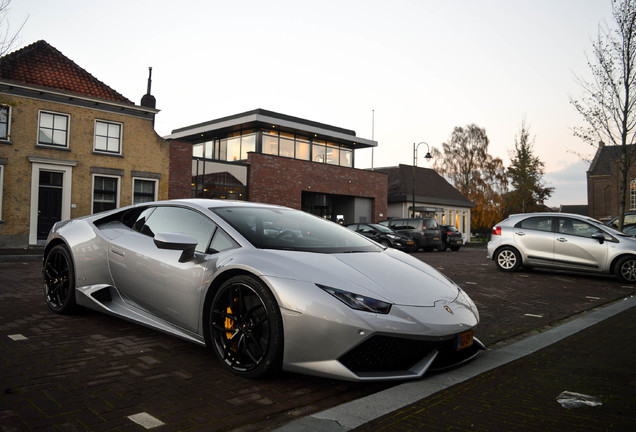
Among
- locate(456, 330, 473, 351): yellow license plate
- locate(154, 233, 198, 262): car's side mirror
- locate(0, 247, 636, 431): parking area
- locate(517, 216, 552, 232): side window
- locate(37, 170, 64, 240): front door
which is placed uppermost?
locate(37, 170, 64, 240): front door

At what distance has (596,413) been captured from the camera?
2570mm

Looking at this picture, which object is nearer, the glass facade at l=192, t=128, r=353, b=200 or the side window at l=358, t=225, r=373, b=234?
the side window at l=358, t=225, r=373, b=234

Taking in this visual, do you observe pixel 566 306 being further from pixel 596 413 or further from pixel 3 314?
pixel 3 314

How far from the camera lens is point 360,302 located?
2932 mm

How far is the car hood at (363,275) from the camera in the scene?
10.1 ft

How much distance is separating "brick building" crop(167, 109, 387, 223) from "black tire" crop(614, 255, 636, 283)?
1846 centimetres

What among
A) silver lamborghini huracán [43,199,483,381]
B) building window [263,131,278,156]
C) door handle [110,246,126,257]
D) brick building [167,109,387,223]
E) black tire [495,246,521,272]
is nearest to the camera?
silver lamborghini huracán [43,199,483,381]

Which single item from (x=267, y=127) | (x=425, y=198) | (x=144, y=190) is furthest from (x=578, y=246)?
(x=425, y=198)

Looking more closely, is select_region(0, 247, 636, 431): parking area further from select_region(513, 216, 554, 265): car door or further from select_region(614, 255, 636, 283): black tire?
select_region(513, 216, 554, 265): car door

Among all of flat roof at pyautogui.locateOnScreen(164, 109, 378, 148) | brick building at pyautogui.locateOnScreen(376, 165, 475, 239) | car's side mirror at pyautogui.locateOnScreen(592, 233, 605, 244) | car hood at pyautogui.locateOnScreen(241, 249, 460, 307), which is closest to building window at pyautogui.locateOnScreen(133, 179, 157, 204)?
flat roof at pyautogui.locateOnScreen(164, 109, 378, 148)

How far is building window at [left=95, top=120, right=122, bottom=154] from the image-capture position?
21552 millimetres

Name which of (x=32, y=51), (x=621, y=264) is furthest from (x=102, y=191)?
(x=621, y=264)

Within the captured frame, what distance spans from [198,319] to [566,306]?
5.51 m

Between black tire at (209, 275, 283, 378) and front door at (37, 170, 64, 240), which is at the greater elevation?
front door at (37, 170, 64, 240)
